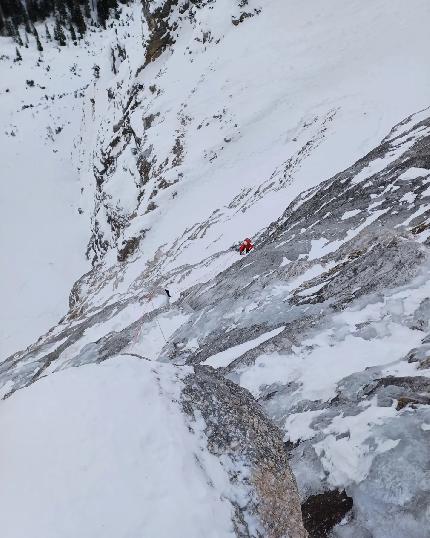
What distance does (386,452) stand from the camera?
17.6ft

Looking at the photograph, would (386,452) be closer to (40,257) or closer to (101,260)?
(101,260)

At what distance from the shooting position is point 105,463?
418 centimetres

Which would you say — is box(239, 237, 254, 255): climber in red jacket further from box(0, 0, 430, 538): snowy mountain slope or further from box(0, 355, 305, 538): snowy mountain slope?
box(0, 355, 305, 538): snowy mountain slope

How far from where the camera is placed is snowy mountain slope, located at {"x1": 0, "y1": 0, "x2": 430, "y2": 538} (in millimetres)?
5102

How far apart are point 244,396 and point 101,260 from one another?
87.4ft

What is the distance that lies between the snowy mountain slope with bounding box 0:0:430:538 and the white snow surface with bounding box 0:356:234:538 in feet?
0.18

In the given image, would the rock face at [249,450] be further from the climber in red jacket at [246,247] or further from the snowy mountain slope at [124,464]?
the climber in red jacket at [246,247]

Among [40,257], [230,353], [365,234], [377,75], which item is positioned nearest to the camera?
[230,353]

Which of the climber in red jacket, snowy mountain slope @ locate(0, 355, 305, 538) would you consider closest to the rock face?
snowy mountain slope @ locate(0, 355, 305, 538)

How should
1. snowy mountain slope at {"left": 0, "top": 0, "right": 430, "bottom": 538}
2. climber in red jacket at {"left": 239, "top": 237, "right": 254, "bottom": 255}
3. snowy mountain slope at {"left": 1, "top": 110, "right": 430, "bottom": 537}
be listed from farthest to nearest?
1. climber in red jacket at {"left": 239, "top": 237, "right": 254, "bottom": 255}
2. snowy mountain slope at {"left": 1, "top": 110, "right": 430, "bottom": 537}
3. snowy mountain slope at {"left": 0, "top": 0, "right": 430, "bottom": 538}

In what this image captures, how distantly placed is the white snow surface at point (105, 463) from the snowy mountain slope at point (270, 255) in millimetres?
55

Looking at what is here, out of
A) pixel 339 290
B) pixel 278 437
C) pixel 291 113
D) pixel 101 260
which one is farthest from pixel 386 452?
pixel 101 260

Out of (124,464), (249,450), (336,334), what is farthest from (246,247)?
(124,464)

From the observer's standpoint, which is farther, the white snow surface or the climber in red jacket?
the climber in red jacket
